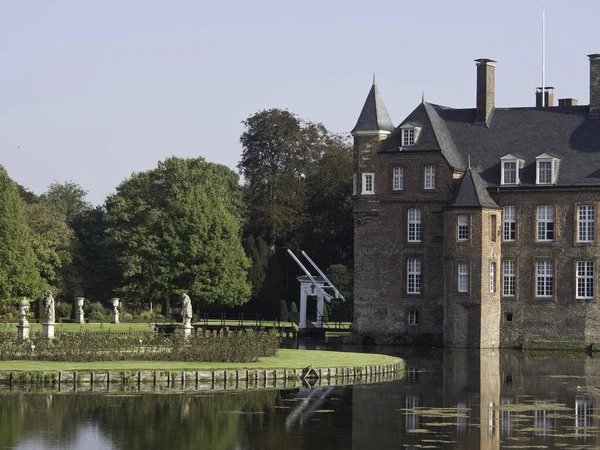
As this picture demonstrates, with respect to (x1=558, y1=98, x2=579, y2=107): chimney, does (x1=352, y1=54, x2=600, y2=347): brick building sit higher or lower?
lower

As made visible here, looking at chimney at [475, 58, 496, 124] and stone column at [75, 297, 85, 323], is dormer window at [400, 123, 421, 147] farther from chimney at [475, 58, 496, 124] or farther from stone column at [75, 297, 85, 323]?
stone column at [75, 297, 85, 323]

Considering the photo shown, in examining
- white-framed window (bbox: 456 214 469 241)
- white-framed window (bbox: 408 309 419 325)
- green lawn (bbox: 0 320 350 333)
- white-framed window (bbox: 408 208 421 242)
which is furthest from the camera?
green lawn (bbox: 0 320 350 333)

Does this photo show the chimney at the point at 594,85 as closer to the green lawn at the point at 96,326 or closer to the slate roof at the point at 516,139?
the slate roof at the point at 516,139

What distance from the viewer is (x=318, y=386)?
36938 millimetres

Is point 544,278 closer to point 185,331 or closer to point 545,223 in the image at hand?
point 545,223

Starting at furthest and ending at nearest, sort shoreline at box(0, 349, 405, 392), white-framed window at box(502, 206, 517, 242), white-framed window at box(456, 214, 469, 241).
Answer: white-framed window at box(502, 206, 517, 242) → white-framed window at box(456, 214, 469, 241) → shoreline at box(0, 349, 405, 392)

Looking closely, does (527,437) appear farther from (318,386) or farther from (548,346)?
(548,346)

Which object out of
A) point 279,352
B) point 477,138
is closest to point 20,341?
point 279,352

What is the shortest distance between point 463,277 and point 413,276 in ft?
11.9

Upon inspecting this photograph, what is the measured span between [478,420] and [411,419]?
1561 millimetres

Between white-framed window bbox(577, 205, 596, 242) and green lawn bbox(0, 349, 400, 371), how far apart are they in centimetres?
1661

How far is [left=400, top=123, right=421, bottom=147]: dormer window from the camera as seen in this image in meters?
59.8

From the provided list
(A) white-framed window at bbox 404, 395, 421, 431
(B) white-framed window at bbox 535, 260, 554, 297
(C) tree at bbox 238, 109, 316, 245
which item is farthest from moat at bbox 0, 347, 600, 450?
(C) tree at bbox 238, 109, 316, 245

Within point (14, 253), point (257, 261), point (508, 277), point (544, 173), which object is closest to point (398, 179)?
point (544, 173)
